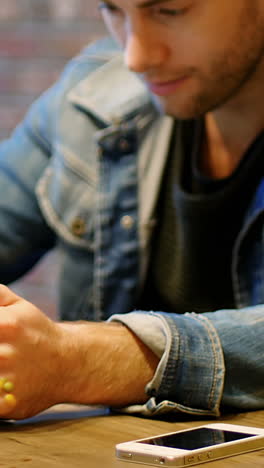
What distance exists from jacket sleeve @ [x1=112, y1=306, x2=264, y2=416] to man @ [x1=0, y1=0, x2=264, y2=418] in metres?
0.02

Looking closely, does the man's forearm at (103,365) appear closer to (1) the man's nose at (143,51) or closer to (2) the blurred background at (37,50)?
(1) the man's nose at (143,51)

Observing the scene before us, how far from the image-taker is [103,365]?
38.4 inches

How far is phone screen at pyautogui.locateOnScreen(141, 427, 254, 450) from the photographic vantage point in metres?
0.80

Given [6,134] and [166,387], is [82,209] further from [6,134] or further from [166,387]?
[6,134]

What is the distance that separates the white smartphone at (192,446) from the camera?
2.49ft

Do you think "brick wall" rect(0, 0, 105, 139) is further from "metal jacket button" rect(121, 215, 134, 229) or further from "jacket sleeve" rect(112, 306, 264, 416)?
"jacket sleeve" rect(112, 306, 264, 416)

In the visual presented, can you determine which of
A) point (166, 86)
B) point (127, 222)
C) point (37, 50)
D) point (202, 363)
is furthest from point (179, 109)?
point (37, 50)

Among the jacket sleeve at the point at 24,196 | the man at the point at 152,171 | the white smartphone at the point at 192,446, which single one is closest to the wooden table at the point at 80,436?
the white smartphone at the point at 192,446

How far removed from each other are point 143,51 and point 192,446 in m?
0.81

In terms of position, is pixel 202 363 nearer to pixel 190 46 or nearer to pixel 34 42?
pixel 190 46

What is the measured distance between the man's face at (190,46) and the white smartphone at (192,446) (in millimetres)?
762

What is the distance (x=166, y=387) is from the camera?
979mm

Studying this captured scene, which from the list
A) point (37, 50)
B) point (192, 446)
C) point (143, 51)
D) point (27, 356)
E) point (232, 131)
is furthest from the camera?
point (37, 50)

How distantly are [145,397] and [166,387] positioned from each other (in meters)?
0.03
